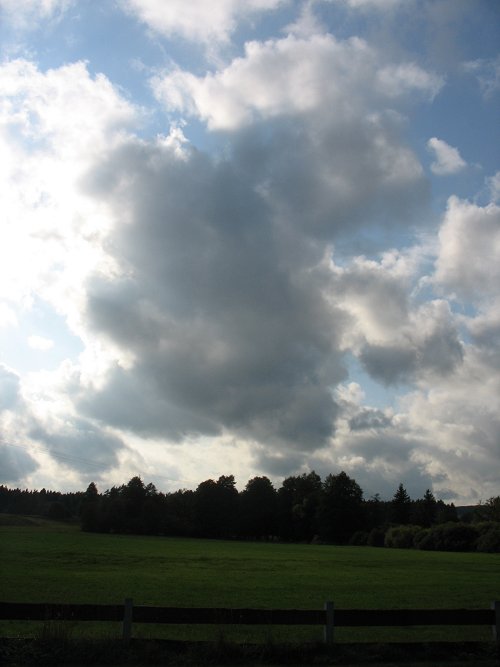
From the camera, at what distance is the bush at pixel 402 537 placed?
10194 cm

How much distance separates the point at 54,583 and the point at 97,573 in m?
8.08

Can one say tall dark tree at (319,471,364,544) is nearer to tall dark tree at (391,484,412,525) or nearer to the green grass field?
tall dark tree at (391,484,412,525)

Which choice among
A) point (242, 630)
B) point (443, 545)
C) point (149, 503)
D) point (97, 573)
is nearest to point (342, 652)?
point (242, 630)

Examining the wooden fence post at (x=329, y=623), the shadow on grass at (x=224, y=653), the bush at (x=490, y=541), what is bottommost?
the bush at (x=490, y=541)

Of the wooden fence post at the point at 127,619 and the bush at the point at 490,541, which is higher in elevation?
the wooden fence post at the point at 127,619

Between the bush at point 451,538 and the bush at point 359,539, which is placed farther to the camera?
the bush at point 359,539

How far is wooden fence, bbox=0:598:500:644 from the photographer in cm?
1258

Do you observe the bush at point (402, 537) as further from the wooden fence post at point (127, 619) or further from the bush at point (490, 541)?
the wooden fence post at point (127, 619)

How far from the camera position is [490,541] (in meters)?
86.2

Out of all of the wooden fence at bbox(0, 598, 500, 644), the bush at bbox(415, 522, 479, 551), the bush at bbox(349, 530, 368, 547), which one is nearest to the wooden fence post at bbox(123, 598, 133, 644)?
the wooden fence at bbox(0, 598, 500, 644)

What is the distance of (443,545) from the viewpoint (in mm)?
93500

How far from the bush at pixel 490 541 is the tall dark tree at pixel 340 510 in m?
50.9

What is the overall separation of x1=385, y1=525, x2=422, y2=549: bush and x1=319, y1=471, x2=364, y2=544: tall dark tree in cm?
2964

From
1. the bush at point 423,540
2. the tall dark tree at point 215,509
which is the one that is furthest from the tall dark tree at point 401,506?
the bush at point 423,540
